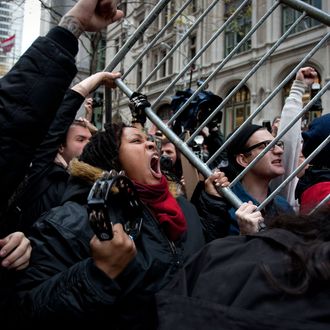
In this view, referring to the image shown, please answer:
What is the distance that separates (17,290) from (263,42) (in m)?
17.8

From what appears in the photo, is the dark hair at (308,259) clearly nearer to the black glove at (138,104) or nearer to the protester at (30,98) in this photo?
the protester at (30,98)

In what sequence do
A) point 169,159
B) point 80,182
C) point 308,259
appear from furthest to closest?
point 169,159 < point 80,182 < point 308,259

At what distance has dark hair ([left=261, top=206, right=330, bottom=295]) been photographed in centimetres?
67

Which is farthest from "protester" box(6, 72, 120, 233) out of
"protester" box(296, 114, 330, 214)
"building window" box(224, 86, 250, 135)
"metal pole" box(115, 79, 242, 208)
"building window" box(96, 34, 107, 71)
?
"building window" box(224, 86, 250, 135)

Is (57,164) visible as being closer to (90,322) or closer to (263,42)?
(90,322)

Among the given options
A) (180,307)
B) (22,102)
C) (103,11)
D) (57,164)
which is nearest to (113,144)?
(57,164)

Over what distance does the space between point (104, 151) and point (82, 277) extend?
1015 mm

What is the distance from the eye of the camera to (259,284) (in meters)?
0.70

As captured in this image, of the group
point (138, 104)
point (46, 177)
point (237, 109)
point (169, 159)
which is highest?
point (138, 104)

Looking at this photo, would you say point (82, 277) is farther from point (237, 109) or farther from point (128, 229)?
point (237, 109)

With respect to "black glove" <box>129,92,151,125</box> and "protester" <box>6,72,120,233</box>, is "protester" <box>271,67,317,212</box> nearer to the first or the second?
"black glove" <box>129,92,151,125</box>

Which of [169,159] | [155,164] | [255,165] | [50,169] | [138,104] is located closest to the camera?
A: [138,104]

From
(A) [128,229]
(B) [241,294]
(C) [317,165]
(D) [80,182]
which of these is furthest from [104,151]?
(B) [241,294]

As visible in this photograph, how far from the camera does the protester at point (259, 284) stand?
0.66 m
